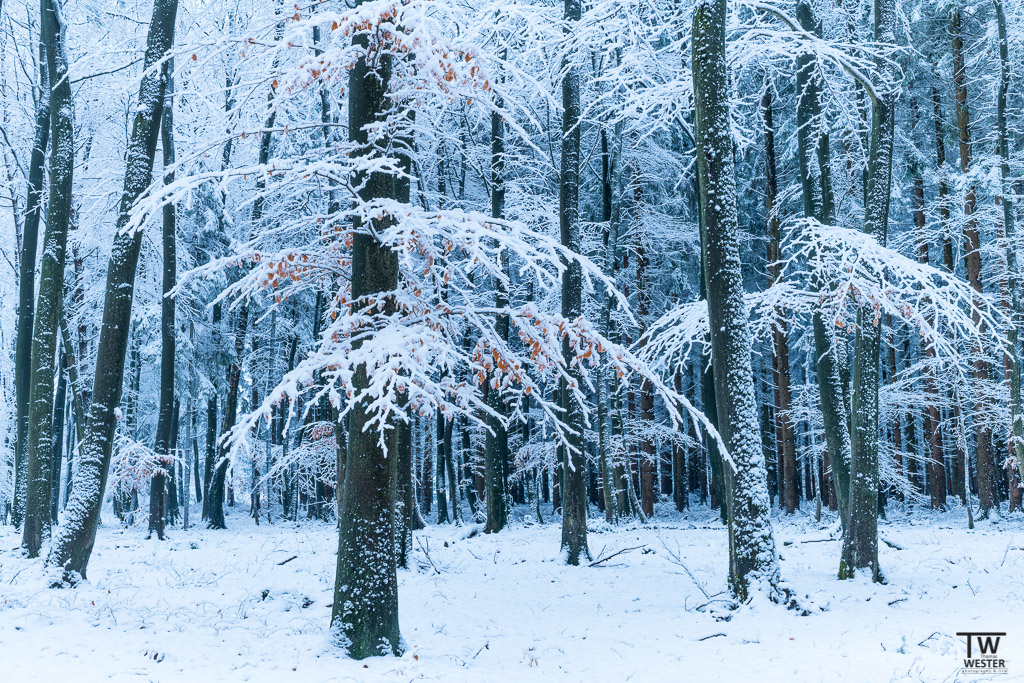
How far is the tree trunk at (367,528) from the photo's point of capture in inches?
259

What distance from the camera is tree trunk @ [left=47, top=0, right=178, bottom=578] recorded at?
8906mm

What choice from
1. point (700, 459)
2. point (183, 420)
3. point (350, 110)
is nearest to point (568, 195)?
point (350, 110)

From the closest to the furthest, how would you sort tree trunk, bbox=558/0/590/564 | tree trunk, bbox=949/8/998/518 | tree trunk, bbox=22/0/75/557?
1. tree trunk, bbox=22/0/75/557
2. tree trunk, bbox=558/0/590/564
3. tree trunk, bbox=949/8/998/518

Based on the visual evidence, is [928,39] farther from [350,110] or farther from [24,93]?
[24,93]

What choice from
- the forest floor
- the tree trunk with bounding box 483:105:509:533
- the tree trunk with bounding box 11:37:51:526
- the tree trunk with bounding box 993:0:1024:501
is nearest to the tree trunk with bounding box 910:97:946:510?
the tree trunk with bounding box 993:0:1024:501

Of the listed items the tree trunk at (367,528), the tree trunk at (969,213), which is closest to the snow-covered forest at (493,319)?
the tree trunk at (367,528)

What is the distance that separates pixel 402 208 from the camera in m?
6.01

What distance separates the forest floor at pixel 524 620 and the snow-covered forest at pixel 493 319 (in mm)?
65

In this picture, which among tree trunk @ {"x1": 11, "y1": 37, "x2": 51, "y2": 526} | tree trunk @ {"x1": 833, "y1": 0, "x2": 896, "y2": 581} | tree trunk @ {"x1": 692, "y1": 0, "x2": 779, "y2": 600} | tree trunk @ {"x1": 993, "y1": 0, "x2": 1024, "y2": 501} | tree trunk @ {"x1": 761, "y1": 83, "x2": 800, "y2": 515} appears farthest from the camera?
tree trunk @ {"x1": 761, "y1": 83, "x2": 800, "y2": 515}

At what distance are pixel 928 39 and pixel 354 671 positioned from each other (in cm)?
2210

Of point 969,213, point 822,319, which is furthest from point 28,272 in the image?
point 969,213
